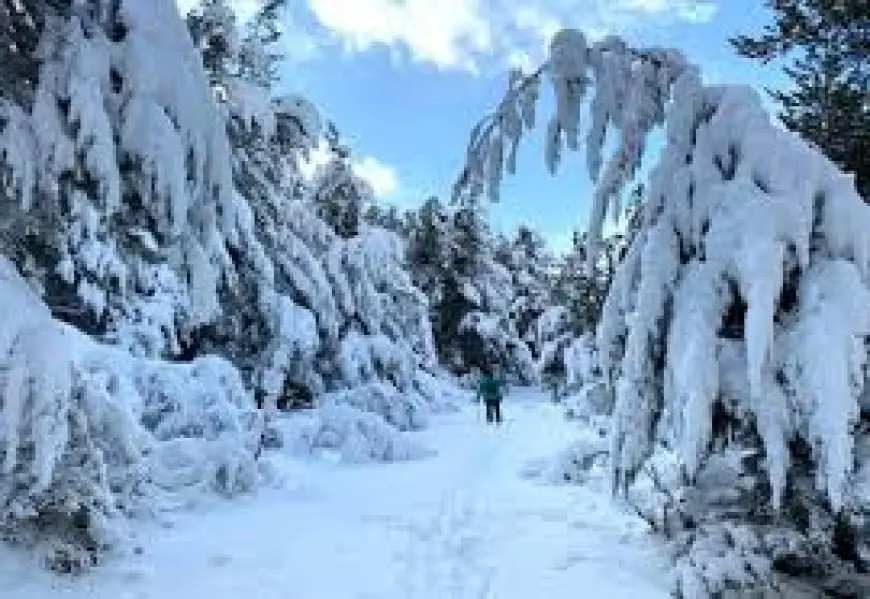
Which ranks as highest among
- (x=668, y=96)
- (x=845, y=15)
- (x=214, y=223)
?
(x=845, y=15)

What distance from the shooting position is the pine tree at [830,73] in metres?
12.1

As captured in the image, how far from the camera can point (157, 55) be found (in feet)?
17.3

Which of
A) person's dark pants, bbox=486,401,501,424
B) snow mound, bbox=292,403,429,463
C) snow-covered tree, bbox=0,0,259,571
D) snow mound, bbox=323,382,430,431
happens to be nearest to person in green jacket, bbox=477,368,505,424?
person's dark pants, bbox=486,401,501,424

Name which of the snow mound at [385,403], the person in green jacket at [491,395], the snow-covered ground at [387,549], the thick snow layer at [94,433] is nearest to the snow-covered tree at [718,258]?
the snow-covered ground at [387,549]

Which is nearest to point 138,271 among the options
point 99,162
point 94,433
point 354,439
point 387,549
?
point 94,433

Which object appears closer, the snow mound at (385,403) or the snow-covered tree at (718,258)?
the snow-covered tree at (718,258)

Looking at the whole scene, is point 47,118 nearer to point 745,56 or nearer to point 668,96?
point 668,96

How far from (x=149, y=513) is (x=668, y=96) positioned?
6864mm

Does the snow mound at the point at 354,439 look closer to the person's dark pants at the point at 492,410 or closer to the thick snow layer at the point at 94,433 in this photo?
the thick snow layer at the point at 94,433

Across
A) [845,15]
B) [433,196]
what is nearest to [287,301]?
[845,15]

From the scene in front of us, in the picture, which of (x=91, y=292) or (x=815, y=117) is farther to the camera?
(x=91, y=292)

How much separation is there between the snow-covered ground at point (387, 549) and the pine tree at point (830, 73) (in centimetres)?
449

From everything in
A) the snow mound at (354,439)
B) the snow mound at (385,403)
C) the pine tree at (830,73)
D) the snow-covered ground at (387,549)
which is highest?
the pine tree at (830,73)

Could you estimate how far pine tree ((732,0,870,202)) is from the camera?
12.1 meters
